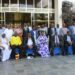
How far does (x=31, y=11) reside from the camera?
85.0 feet

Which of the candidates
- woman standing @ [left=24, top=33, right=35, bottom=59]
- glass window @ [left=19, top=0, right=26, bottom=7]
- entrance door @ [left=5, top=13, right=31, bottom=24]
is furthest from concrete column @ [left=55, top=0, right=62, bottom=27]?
woman standing @ [left=24, top=33, right=35, bottom=59]

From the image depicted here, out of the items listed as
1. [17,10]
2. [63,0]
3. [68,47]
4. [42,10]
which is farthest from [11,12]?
[68,47]

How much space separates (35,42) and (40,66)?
3.41 m

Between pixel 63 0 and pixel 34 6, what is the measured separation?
2.33 metres

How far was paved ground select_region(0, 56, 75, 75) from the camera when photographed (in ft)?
40.7

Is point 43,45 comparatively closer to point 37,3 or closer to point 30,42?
point 30,42

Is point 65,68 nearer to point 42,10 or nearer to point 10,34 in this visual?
point 10,34

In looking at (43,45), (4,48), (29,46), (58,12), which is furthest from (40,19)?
(4,48)

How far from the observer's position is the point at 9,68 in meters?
13.6

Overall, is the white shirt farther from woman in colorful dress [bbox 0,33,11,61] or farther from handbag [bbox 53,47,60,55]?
handbag [bbox 53,47,60,55]

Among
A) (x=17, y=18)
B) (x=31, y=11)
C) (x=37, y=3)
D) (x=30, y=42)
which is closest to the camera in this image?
(x=30, y=42)

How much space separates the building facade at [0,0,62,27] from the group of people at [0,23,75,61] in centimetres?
703

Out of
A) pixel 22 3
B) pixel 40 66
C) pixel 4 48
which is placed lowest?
pixel 40 66

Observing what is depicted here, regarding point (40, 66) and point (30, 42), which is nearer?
point (40, 66)
